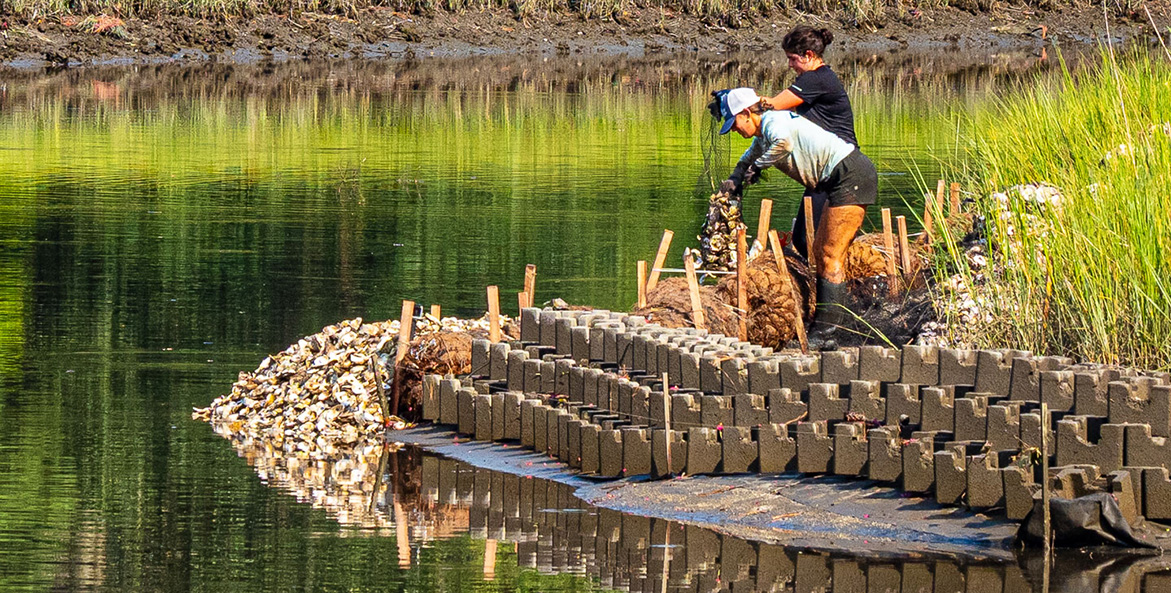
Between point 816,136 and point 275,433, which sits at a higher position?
point 816,136

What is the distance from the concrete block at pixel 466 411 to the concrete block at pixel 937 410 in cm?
325

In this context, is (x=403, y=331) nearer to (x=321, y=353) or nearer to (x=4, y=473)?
(x=321, y=353)

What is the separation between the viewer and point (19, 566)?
10.2m

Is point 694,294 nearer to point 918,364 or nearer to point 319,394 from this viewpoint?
point 319,394

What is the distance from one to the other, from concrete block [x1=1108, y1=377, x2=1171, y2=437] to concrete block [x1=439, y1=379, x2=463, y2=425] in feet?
14.5

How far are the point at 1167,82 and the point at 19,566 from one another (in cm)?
976

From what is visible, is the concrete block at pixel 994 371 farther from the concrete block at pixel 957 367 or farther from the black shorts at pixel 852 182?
the black shorts at pixel 852 182

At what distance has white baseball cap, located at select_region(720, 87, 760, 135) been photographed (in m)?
14.3

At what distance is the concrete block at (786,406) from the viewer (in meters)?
11.7

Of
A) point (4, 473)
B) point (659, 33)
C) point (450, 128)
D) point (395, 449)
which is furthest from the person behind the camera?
point (659, 33)

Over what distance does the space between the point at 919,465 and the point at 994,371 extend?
720 millimetres

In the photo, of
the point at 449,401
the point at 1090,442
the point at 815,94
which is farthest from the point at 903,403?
the point at 815,94

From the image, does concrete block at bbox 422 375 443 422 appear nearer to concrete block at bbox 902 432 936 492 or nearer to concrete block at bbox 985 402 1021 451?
concrete block at bbox 902 432 936 492

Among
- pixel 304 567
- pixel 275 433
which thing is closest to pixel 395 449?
pixel 275 433
